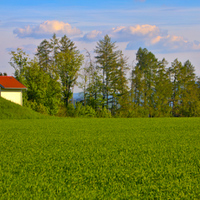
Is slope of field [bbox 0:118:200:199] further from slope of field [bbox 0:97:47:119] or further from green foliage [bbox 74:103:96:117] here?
green foliage [bbox 74:103:96:117]

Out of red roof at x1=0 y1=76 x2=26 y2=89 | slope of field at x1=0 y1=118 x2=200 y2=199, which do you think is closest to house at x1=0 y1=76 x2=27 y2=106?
red roof at x1=0 y1=76 x2=26 y2=89

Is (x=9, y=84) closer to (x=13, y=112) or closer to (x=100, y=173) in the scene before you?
(x=13, y=112)

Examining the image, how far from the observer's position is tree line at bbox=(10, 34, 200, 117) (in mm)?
38406

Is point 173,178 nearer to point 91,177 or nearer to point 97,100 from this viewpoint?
point 91,177

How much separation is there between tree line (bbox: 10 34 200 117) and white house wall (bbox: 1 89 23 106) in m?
1.01

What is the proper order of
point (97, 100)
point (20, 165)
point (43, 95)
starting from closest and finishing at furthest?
point (20, 165) < point (43, 95) < point (97, 100)

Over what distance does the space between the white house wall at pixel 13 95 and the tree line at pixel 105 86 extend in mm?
1007

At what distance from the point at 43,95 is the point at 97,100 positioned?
336 inches

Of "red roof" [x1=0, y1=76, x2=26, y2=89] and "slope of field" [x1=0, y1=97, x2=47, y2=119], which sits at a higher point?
"red roof" [x1=0, y1=76, x2=26, y2=89]

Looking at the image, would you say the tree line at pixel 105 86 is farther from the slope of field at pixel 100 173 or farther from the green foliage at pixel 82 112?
the slope of field at pixel 100 173

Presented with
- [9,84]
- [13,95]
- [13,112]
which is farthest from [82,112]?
Answer: [13,112]

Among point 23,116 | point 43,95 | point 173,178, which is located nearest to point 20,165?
point 173,178

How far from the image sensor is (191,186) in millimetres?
5293

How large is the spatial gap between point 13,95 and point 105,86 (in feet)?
50.8
